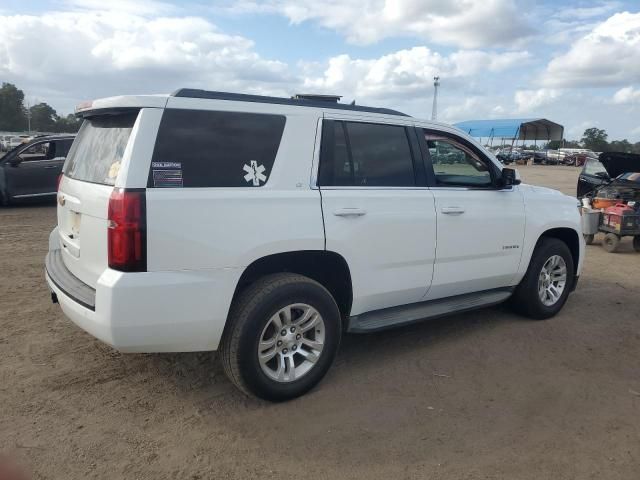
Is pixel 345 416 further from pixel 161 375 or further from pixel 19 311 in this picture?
pixel 19 311

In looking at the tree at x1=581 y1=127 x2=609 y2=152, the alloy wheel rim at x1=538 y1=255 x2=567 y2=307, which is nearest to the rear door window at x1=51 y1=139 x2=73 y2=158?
the alloy wheel rim at x1=538 y1=255 x2=567 y2=307

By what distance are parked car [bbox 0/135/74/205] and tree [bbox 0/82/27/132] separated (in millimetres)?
81962

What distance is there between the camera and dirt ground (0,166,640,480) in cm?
292

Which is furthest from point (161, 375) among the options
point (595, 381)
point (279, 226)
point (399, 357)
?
point (595, 381)

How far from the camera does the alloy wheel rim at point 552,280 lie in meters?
5.34

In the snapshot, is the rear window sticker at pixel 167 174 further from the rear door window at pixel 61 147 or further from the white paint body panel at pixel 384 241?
the rear door window at pixel 61 147

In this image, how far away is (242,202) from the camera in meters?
3.24

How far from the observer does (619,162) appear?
10102 mm

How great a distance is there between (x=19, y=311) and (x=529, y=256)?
4.89m

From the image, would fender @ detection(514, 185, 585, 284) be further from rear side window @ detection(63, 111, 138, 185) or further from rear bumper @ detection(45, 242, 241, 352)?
rear side window @ detection(63, 111, 138, 185)

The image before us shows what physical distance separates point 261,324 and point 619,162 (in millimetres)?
9265

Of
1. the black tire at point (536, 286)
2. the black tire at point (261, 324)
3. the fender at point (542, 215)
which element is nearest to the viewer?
the black tire at point (261, 324)

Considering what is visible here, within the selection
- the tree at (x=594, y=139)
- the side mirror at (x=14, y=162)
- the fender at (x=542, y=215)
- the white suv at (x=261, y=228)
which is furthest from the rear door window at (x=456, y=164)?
the tree at (x=594, y=139)

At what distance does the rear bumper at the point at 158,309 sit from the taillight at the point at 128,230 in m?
0.07
